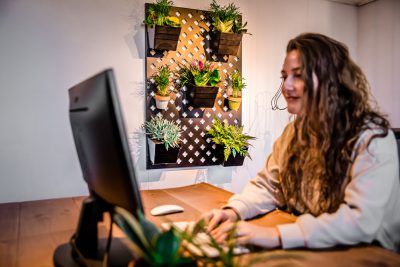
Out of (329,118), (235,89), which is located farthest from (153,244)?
(235,89)

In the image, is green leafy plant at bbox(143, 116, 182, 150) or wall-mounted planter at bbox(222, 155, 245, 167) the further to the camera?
wall-mounted planter at bbox(222, 155, 245, 167)

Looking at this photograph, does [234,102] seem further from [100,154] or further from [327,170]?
[100,154]

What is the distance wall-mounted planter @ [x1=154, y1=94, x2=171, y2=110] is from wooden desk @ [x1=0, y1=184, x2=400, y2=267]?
103cm

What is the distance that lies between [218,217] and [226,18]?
216 centimetres

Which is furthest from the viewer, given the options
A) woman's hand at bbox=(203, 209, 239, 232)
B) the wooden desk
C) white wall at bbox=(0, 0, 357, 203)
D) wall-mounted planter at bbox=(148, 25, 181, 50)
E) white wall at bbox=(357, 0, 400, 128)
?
white wall at bbox=(357, 0, 400, 128)

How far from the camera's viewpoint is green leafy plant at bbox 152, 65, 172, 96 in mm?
2756

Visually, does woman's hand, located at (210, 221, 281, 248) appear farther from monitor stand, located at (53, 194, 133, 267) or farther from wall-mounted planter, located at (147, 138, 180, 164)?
wall-mounted planter, located at (147, 138, 180, 164)

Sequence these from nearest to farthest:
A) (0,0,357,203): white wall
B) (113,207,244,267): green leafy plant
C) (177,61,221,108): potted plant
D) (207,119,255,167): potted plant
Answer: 1. (113,207,244,267): green leafy plant
2. (0,0,357,203): white wall
3. (177,61,221,108): potted plant
4. (207,119,255,167): potted plant

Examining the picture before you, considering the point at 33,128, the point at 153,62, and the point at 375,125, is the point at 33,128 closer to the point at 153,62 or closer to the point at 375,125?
the point at 153,62

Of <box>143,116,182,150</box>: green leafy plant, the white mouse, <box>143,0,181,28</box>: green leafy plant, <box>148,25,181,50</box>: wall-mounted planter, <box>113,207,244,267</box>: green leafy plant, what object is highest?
<box>143,0,181,28</box>: green leafy plant

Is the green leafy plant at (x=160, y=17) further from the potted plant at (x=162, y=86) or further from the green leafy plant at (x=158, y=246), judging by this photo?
the green leafy plant at (x=158, y=246)

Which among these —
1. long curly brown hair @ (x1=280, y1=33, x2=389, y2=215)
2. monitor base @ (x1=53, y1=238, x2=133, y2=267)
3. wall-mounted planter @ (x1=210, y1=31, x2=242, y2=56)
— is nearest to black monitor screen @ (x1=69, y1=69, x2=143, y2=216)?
monitor base @ (x1=53, y1=238, x2=133, y2=267)

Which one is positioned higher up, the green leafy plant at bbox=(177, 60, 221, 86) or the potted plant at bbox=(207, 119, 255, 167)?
the green leafy plant at bbox=(177, 60, 221, 86)

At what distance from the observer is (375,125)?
4.04ft
